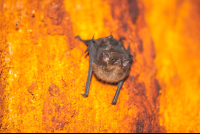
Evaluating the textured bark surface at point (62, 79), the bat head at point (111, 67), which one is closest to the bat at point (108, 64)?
the bat head at point (111, 67)

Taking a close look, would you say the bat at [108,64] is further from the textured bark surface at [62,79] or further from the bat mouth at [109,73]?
the textured bark surface at [62,79]

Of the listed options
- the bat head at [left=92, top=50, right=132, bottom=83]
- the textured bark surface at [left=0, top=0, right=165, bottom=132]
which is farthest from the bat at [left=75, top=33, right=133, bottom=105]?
the textured bark surface at [left=0, top=0, right=165, bottom=132]

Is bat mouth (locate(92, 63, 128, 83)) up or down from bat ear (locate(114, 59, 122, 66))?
down

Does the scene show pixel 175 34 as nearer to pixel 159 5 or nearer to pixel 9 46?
pixel 159 5

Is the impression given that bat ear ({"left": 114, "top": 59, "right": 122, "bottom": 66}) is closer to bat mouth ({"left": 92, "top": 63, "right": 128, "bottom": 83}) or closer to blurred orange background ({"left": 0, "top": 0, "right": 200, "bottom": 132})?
bat mouth ({"left": 92, "top": 63, "right": 128, "bottom": 83})

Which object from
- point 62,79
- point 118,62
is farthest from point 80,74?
point 118,62

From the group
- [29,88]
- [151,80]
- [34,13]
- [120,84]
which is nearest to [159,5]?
[151,80]
